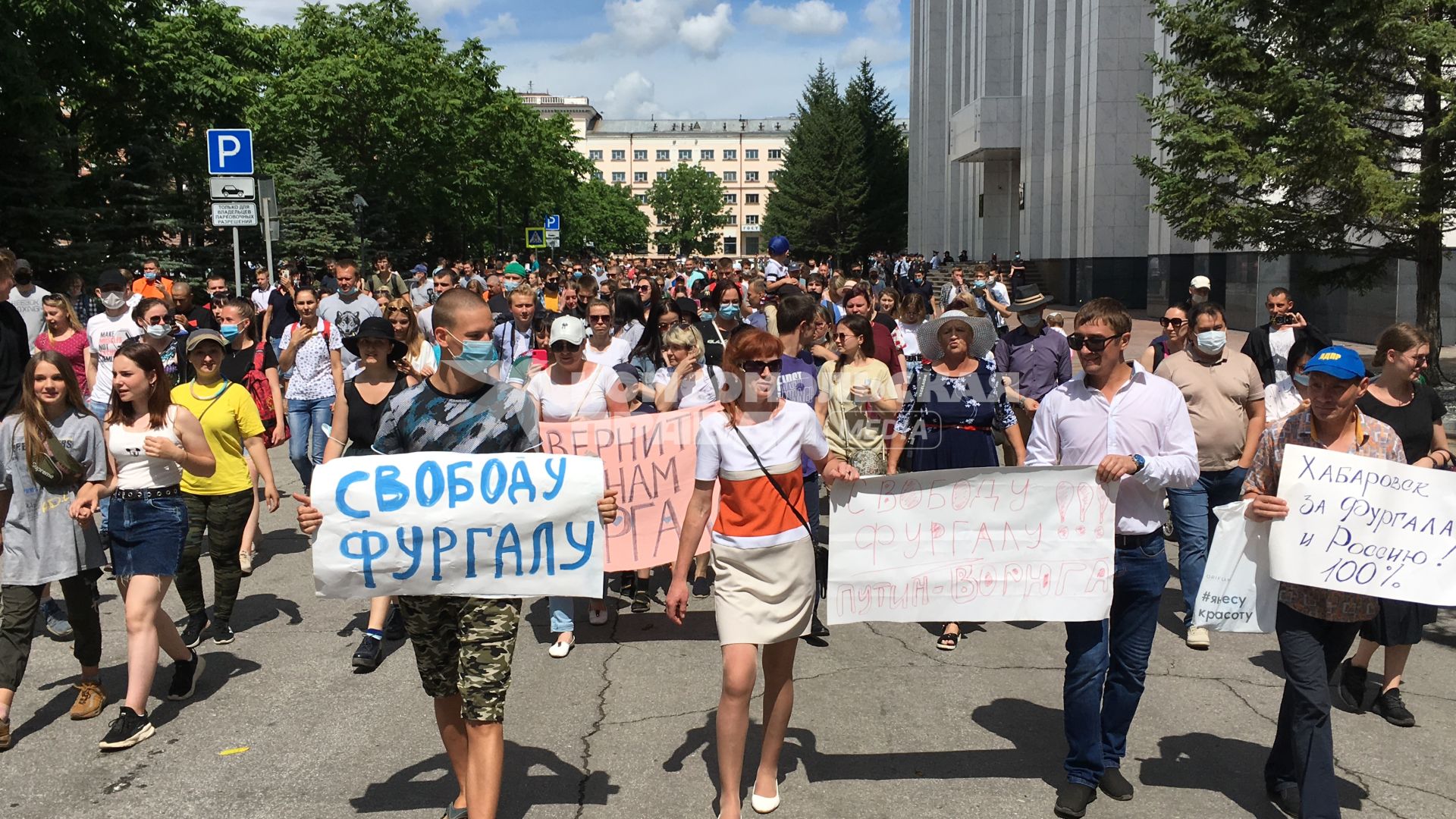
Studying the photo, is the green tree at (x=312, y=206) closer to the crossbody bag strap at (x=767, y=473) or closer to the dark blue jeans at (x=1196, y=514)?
the dark blue jeans at (x=1196, y=514)

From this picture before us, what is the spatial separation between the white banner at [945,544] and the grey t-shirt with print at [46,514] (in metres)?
3.45

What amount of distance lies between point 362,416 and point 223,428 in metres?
0.80

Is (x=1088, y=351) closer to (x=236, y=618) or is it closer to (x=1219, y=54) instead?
(x=236, y=618)

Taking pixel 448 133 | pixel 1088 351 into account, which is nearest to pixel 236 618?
pixel 1088 351

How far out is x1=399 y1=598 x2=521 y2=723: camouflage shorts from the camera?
166 inches

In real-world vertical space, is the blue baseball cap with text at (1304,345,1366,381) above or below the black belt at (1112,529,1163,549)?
above

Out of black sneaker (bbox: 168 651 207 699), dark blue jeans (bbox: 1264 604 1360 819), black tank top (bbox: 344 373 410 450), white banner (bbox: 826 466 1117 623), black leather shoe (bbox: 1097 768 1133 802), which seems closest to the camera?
dark blue jeans (bbox: 1264 604 1360 819)

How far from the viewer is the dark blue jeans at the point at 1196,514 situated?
7.07 metres

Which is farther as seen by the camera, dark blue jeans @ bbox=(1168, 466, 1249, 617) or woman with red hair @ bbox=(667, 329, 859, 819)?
dark blue jeans @ bbox=(1168, 466, 1249, 617)

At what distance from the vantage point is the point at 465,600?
4410 millimetres

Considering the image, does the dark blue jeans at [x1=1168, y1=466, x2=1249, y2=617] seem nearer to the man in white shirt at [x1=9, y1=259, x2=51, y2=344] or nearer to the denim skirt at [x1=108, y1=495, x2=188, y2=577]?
the denim skirt at [x1=108, y1=495, x2=188, y2=577]

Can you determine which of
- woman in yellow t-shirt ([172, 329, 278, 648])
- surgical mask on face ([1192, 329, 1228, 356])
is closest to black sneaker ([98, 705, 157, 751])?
woman in yellow t-shirt ([172, 329, 278, 648])

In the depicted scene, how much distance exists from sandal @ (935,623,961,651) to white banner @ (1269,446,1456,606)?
2.69m

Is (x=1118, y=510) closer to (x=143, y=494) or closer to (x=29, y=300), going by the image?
(x=143, y=494)
